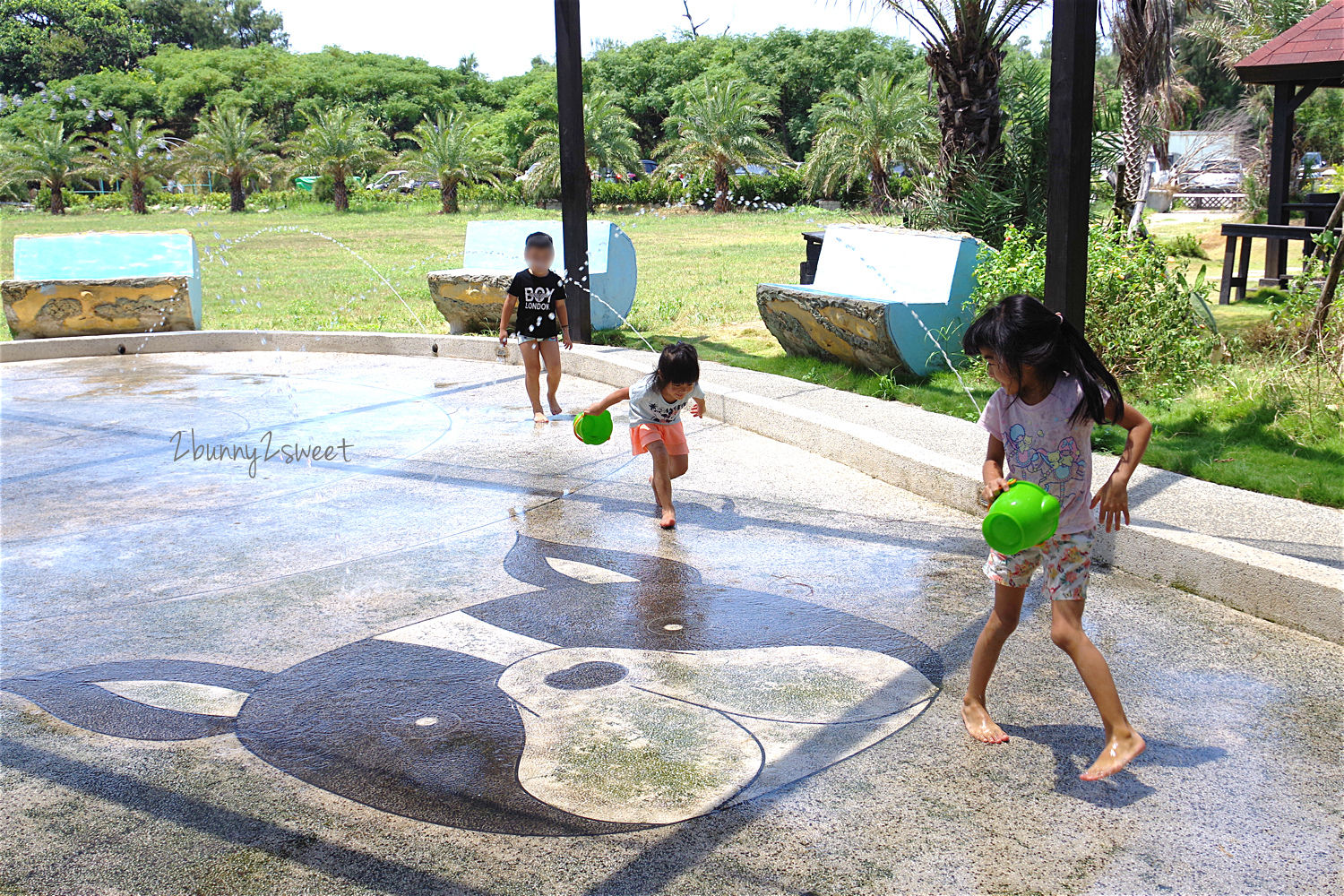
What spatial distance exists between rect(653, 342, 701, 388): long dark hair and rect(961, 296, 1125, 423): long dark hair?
242 cm

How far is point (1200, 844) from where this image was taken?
9.13ft

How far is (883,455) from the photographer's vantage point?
6.43 metres

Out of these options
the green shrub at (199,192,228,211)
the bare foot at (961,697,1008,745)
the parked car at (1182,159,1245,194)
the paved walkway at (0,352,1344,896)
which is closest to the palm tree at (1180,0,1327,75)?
the parked car at (1182,159,1245,194)

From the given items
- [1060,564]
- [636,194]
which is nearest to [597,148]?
[636,194]

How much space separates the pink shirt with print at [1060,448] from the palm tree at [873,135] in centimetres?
3006

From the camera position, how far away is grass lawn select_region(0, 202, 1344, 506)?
6188 millimetres

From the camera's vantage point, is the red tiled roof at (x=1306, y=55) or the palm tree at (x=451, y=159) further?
the palm tree at (x=451, y=159)

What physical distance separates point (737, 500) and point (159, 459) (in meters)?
3.94

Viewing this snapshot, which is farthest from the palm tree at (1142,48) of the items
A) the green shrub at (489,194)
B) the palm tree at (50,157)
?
the palm tree at (50,157)

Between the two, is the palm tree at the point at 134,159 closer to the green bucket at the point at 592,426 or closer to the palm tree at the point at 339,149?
the palm tree at the point at 339,149

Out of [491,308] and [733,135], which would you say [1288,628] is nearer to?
[491,308]

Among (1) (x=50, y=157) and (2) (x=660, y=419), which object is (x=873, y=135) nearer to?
(1) (x=50, y=157)

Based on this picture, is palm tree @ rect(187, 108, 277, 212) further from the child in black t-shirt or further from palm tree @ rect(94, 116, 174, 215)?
the child in black t-shirt

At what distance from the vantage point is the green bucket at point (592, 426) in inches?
236
